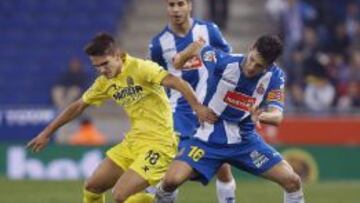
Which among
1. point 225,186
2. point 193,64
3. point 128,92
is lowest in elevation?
point 225,186

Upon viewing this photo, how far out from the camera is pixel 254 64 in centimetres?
1169

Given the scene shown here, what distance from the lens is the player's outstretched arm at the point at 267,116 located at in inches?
448

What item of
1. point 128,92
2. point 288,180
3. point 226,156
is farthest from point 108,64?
point 288,180

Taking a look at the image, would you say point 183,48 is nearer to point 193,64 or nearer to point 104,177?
point 193,64

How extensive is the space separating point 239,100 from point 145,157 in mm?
1105

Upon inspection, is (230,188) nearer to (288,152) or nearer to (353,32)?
(288,152)

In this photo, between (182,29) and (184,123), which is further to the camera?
(182,29)

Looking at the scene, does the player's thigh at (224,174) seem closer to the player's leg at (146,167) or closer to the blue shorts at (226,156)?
the player's leg at (146,167)

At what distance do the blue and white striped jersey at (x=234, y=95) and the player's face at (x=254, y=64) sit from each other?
0.09m

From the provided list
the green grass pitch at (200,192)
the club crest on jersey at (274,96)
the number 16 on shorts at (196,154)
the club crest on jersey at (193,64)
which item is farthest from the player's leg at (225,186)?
the green grass pitch at (200,192)

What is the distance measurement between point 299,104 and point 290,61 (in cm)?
159

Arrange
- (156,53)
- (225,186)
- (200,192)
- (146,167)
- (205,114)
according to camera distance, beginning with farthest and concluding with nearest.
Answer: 1. (200,192)
2. (156,53)
3. (225,186)
4. (146,167)
5. (205,114)

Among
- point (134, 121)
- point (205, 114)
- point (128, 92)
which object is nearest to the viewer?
point (205, 114)

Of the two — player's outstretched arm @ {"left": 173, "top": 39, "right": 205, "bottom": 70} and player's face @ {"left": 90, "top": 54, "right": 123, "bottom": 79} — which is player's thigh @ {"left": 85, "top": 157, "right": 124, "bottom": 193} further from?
player's outstretched arm @ {"left": 173, "top": 39, "right": 205, "bottom": 70}
